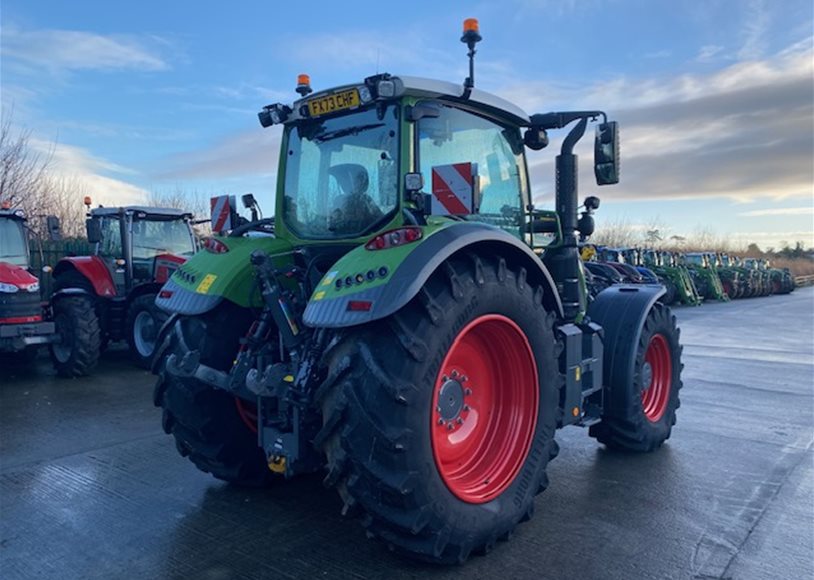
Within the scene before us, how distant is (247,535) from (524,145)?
3131 mm

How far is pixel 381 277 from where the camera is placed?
114 inches

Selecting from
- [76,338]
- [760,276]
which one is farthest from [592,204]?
[760,276]

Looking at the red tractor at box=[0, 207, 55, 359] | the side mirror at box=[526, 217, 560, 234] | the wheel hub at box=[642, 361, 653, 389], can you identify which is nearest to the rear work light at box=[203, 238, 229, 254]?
the side mirror at box=[526, 217, 560, 234]

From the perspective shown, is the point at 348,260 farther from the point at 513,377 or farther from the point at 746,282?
the point at 746,282

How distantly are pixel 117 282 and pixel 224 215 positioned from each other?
602 cm

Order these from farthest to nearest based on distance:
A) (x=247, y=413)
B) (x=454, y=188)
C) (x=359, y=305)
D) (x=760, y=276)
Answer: (x=760, y=276)
(x=247, y=413)
(x=454, y=188)
(x=359, y=305)

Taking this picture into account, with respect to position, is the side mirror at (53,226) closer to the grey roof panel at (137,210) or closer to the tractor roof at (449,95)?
the grey roof panel at (137,210)

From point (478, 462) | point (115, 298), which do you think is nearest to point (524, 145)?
point (478, 462)

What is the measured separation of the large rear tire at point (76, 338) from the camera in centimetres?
836

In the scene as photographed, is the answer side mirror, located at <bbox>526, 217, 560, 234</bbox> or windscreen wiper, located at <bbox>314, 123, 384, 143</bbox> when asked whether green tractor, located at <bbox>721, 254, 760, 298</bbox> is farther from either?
windscreen wiper, located at <bbox>314, 123, 384, 143</bbox>

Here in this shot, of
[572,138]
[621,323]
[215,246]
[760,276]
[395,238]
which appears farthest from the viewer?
[760,276]

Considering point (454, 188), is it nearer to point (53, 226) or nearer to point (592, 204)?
point (592, 204)

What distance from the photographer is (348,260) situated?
316cm

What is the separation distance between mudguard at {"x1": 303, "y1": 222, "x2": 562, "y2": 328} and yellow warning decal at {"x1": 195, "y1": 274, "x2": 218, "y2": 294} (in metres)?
1.00
